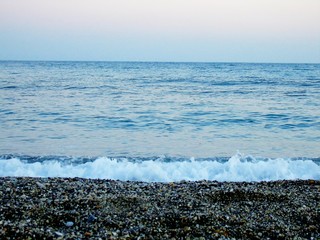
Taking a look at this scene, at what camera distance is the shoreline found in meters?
4.61

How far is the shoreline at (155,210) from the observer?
4609 millimetres

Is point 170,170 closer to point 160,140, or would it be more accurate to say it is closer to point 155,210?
point 155,210

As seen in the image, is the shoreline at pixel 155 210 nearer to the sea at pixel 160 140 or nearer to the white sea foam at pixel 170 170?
the white sea foam at pixel 170 170

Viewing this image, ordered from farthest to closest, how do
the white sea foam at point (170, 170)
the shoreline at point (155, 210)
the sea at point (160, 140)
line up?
the sea at point (160, 140) < the white sea foam at point (170, 170) < the shoreline at point (155, 210)

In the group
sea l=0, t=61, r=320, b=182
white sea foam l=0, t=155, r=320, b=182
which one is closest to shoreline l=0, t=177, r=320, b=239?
white sea foam l=0, t=155, r=320, b=182

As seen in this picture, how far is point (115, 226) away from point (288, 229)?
7.46ft

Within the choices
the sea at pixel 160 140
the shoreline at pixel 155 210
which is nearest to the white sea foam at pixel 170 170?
the sea at pixel 160 140

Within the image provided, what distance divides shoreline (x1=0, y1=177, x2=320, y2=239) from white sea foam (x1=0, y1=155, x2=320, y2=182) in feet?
4.47

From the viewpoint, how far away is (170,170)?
28.1ft

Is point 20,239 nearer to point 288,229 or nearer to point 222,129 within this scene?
point 288,229

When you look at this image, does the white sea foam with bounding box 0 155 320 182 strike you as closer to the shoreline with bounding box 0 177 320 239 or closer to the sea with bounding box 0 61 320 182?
the sea with bounding box 0 61 320 182

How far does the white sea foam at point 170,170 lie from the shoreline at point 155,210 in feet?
4.47

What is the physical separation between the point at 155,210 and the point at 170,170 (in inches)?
128

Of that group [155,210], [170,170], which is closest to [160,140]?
[170,170]
